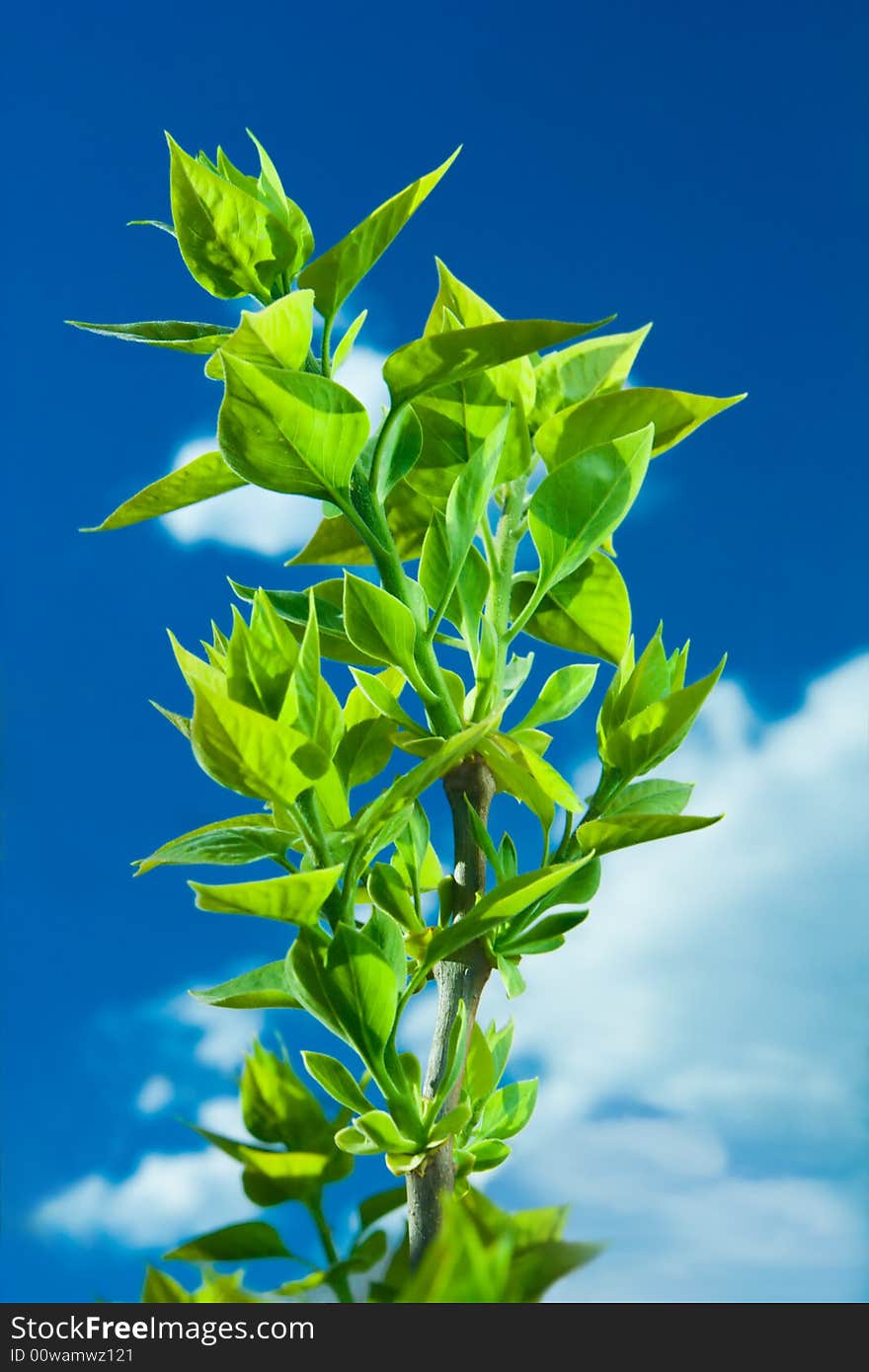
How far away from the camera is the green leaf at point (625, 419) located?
Result: 479 millimetres

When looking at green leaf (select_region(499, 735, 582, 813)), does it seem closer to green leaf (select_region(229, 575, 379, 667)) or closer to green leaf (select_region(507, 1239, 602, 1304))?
green leaf (select_region(229, 575, 379, 667))

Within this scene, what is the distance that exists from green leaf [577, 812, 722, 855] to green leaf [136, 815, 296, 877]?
124mm

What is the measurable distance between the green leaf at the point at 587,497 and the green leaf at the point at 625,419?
0.06ft

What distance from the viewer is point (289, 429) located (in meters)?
0.41

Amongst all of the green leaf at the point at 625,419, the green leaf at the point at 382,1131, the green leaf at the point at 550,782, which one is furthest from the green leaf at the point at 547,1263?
the green leaf at the point at 625,419

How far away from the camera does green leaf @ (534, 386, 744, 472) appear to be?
0.48 meters

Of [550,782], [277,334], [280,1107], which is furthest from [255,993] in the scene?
[277,334]

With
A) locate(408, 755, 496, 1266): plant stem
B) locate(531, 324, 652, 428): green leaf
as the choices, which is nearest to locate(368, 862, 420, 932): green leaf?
locate(408, 755, 496, 1266): plant stem

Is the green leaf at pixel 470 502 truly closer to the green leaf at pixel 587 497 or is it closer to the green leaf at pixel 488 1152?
the green leaf at pixel 587 497

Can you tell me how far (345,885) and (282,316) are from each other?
21cm

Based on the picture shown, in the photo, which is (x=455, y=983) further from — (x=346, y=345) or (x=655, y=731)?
(x=346, y=345)

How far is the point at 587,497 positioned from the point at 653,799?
0.14 metres

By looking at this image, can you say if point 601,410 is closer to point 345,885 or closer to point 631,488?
point 631,488
